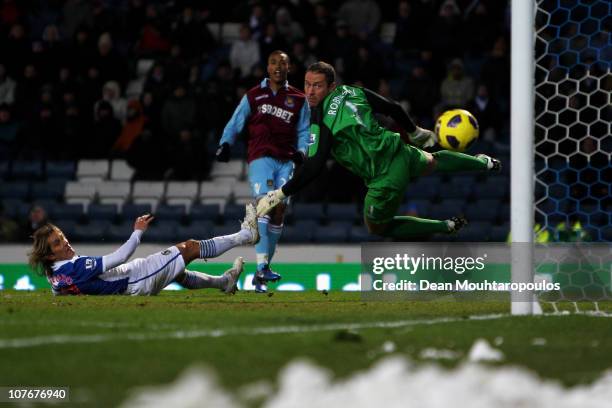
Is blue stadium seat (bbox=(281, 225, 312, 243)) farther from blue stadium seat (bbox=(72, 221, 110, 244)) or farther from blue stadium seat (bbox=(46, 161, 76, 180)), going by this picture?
blue stadium seat (bbox=(46, 161, 76, 180))

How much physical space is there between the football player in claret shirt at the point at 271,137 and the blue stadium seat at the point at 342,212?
480 centimetres

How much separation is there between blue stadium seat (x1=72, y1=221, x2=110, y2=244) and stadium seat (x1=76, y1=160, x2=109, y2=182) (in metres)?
1.30

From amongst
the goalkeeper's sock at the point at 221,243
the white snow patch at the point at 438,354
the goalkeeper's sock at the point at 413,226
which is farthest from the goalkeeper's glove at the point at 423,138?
the white snow patch at the point at 438,354

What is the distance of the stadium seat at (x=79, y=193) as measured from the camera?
16.5m

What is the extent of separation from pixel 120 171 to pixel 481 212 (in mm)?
5433

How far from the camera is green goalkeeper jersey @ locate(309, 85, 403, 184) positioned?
8.70m

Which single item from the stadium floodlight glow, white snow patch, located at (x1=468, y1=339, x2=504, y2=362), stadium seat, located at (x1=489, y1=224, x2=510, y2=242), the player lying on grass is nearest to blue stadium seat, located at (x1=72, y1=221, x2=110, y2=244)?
stadium seat, located at (x1=489, y1=224, x2=510, y2=242)

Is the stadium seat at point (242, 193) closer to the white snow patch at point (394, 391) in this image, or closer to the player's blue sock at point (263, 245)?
the player's blue sock at point (263, 245)

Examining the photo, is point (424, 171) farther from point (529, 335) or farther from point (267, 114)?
point (529, 335)

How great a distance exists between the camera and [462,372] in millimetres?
4621

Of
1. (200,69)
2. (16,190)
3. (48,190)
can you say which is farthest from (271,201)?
(200,69)

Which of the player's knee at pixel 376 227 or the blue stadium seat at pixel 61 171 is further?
the blue stadium seat at pixel 61 171

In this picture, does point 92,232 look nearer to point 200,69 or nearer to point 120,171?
point 120,171

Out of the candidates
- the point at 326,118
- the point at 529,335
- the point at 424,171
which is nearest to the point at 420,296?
the point at 424,171
